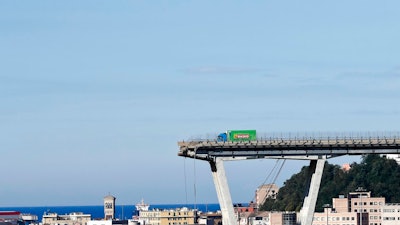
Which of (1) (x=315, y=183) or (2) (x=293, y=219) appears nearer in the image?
(1) (x=315, y=183)

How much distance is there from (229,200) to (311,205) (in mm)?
6480

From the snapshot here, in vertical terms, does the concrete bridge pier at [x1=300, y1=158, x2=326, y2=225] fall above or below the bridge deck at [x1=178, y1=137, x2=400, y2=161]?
below

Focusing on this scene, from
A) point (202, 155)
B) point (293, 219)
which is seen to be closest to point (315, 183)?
point (202, 155)

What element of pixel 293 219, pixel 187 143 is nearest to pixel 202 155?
pixel 187 143

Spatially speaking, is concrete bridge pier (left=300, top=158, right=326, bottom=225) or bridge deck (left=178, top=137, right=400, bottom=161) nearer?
bridge deck (left=178, top=137, right=400, bottom=161)

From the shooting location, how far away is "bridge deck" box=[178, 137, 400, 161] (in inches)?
4478

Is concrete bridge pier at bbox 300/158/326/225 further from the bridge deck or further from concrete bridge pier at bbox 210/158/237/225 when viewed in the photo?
concrete bridge pier at bbox 210/158/237/225

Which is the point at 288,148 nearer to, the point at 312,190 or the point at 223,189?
the point at 312,190

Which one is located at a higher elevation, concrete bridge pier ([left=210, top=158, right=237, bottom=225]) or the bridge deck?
the bridge deck

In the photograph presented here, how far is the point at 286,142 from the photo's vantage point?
114 m

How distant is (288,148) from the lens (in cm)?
11475

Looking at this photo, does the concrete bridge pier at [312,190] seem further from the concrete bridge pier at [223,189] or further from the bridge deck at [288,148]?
the concrete bridge pier at [223,189]

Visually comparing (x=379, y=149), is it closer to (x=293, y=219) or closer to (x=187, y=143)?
(x=187, y=143)

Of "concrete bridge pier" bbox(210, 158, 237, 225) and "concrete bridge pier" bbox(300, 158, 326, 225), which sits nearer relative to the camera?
"concrete bridge pier" bbox(210, 158, 237, 225)
